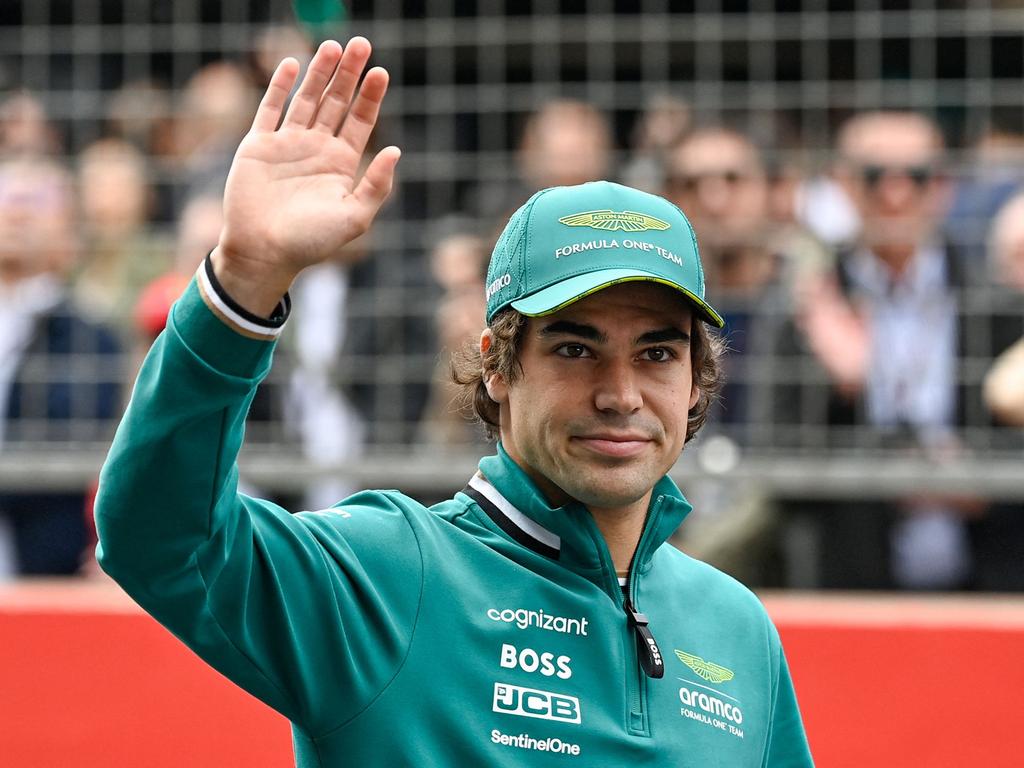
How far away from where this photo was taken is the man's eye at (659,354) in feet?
8.93

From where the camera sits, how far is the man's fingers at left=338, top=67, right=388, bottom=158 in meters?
2.39

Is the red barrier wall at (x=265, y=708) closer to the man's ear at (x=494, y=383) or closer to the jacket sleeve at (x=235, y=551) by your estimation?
the man's ear at (x=494, y=383)

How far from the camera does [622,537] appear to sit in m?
2.81

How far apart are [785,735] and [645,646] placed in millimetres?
474

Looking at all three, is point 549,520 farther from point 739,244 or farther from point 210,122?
point 210,122

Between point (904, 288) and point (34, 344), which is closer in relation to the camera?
point (904, 288)

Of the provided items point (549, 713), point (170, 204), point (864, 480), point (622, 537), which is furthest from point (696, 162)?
point (549, 713)

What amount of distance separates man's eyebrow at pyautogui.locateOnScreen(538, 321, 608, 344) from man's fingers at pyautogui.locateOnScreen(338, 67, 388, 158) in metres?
0.47

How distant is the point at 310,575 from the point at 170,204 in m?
3.36

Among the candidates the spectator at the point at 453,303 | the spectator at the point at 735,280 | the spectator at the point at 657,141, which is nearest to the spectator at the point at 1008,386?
the spectator at the point at 735,280

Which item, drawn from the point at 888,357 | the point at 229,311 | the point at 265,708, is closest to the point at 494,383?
the point at 229,311

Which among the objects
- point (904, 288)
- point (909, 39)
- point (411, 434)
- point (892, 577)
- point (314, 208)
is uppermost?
point (909, 39)

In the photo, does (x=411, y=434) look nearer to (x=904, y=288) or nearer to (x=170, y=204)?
(x=170, y=204)

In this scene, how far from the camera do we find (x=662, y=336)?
2.71m
